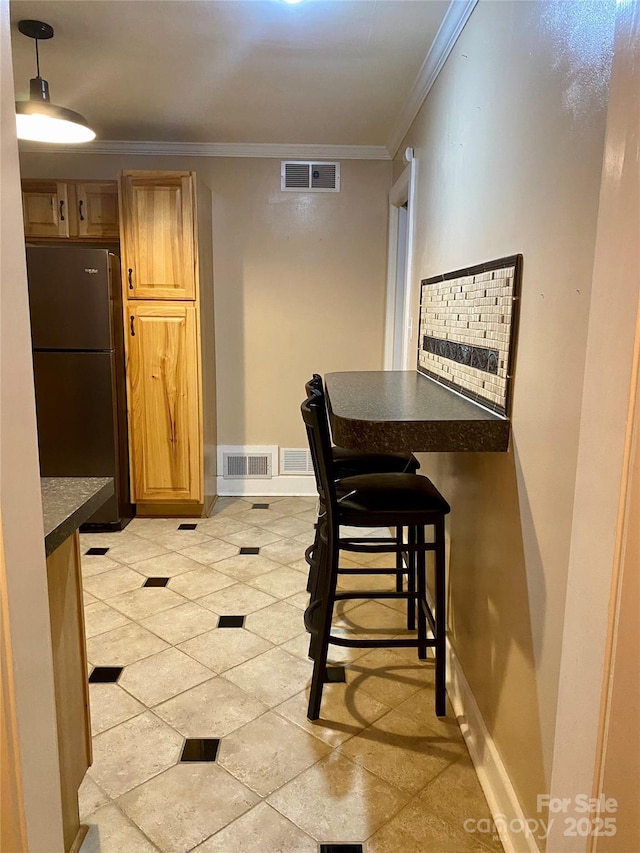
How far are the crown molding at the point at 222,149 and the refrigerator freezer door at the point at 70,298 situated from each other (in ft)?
3.08

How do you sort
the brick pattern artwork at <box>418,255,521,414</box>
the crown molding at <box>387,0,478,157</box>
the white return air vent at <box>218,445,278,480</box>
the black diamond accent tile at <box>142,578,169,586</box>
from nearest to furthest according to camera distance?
the brick pattern artwork at <box>418,255,521,414</box> < the crown molding at <box>387,0,478,157</box> < the black diamond accent tile at <box>142,578,169,586</box> < the white return air vent at <box>218,445,278,480</box>

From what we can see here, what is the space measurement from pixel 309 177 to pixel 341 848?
3813 millimetres

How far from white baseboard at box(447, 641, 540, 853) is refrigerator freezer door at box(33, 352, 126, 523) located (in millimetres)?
2450

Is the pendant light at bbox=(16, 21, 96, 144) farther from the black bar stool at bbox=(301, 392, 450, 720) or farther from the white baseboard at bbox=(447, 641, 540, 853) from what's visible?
the white baseboard at bbox=(447, 641, 540, 853)

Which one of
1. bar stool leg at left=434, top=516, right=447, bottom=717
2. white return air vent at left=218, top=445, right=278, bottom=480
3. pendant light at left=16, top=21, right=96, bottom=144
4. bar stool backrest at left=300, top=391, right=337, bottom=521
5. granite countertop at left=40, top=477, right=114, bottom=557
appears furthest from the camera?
white return air vent at left=218, top=445, right=278, bottom=480

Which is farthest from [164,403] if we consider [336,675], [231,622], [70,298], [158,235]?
[336,675]

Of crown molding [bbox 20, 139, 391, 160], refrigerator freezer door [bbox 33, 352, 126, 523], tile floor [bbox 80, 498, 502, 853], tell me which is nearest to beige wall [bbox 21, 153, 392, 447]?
crown molding [bbox 20, 139, 391, 160]

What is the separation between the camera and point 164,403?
12.2ft

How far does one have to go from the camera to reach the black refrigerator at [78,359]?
11.1ft

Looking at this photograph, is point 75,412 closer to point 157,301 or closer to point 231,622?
point 157,301

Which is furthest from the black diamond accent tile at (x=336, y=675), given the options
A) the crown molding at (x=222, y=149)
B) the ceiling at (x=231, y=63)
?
the crown molding at (x=222, y=149)

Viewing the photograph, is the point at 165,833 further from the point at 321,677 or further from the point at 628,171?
the point at 628,171

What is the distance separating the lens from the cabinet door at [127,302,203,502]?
12.0 ft

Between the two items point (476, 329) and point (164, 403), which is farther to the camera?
point (164, 403)
